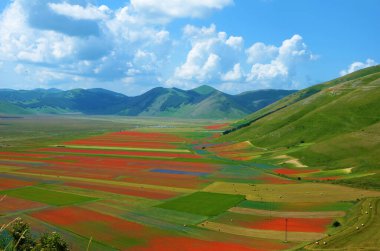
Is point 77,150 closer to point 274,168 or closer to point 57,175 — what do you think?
point 57,175

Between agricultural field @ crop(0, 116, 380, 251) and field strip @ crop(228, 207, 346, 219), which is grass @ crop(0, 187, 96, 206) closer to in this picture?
agricultural field @ crop(0, 116, 380, 251)

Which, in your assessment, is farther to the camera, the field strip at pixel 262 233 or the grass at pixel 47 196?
the grass at pixel 47 196

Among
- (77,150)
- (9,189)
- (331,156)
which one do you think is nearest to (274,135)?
(331,156)

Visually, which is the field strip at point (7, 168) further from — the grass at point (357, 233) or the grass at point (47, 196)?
A: the grass at point (357, 233)

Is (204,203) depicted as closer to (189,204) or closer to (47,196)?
(189,204)

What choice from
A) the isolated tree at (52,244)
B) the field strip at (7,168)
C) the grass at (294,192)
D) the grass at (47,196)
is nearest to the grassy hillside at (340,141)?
the grass at (294,192)

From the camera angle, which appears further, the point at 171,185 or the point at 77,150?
Answer: the point at 77,150
